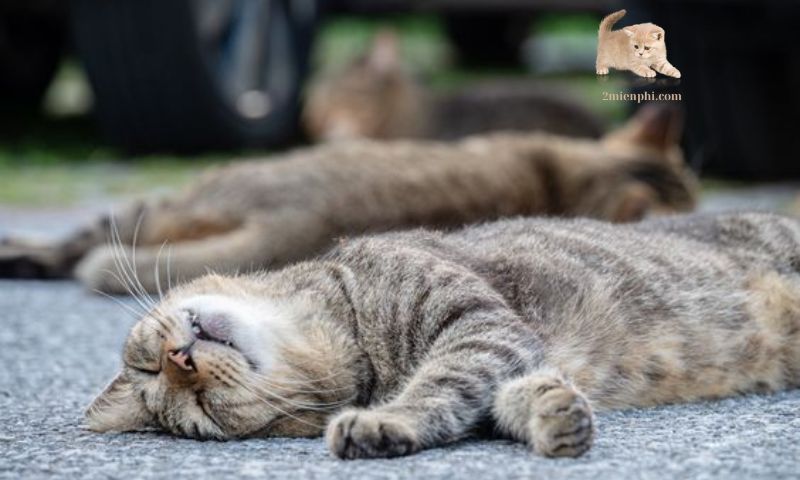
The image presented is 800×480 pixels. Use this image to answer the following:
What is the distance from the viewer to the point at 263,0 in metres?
9.05

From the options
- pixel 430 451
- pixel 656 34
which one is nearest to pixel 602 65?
pixel 656 34

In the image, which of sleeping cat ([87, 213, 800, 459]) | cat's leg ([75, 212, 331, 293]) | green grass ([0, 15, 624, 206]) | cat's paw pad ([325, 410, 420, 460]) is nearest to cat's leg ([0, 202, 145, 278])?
cat's leg ([75, 212, 331, 293])

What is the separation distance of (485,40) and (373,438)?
13.4 metres

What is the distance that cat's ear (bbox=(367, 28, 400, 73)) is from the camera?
32.3 feet

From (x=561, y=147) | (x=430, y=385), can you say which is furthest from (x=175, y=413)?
(x=561, y=147)

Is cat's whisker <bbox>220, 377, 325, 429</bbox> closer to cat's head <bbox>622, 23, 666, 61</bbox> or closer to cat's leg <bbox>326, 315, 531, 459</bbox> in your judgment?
cat's leg <bbox>326, 315, 531, 459</bbox>

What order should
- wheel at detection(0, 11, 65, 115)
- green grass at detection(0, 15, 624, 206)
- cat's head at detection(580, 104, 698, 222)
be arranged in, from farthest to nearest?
wheel at detection(0, 11, 65, 115), green grass at detection(0, 15, 624, 206), cat's head at detection(580, 104, 698, 222)

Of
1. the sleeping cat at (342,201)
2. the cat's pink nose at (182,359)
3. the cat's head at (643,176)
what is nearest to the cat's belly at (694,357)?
the cat's pink nose at (182,359)

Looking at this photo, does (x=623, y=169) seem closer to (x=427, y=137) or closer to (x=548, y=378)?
(x=427, y=137)

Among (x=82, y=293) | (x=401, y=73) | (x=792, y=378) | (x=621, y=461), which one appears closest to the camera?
(x=621, y=461)

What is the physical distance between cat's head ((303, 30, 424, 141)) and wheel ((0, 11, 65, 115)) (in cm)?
223

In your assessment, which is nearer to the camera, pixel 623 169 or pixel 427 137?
pixel 623 169

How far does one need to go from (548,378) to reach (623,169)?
3.67m

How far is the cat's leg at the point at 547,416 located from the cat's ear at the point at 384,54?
268 inches
